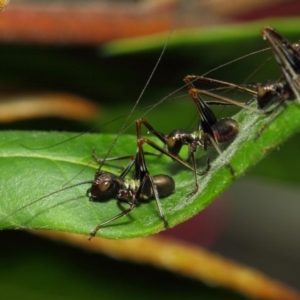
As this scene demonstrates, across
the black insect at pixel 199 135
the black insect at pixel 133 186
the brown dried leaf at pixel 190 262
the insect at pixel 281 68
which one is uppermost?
the insect at pixel 281 68

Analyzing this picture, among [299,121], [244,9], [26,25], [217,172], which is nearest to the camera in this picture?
[299,121]

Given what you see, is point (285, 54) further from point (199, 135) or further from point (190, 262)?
point (190, 262)

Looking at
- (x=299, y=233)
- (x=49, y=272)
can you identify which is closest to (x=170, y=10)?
(x=49, y=272)

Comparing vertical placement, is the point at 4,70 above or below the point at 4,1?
below

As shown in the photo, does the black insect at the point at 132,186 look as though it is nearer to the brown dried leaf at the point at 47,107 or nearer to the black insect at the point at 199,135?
the black insect at the point at 199,135

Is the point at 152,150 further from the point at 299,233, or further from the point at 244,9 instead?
the point at 299,233

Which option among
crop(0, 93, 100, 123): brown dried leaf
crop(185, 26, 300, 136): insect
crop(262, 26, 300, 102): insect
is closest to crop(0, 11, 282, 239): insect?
crop(185, 26, 300, 136): insect

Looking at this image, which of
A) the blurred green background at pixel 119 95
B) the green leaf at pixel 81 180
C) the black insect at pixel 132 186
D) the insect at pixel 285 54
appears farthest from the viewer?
the blurred green background at pixel 119 95

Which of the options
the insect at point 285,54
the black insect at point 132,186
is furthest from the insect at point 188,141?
the insect at point 285,54

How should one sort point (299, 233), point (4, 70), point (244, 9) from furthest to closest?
point (299, 233) < point (244, 9) < point (4, 70)
